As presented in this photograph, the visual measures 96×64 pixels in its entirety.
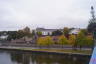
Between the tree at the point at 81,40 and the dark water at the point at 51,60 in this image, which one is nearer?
the dark water at the point at 51,60

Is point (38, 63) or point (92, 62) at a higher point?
point (92, 62)

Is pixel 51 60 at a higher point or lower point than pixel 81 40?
lower

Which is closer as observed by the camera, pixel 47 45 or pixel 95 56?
pixel 95 56

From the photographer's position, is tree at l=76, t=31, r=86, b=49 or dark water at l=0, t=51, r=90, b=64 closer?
dark water at l=0, t=51, r=90, b=64

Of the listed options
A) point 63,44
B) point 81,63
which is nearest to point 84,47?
point 63,44

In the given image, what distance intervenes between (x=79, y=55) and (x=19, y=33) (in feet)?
92.3

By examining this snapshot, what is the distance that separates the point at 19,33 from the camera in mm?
44469

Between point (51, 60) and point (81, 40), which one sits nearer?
point (51, 60)

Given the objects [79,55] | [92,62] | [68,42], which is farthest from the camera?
[68,42]

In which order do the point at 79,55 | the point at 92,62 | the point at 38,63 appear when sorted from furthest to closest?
the point at 79,55 → the point at 38,63 → the point at 92,62

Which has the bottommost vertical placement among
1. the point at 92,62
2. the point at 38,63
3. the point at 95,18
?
the point at 38,63

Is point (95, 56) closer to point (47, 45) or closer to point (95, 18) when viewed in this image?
point (47, 45)

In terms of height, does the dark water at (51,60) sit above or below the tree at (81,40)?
below

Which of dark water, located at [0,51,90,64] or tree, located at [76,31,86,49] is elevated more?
tree, located at [76,31,86,49]
